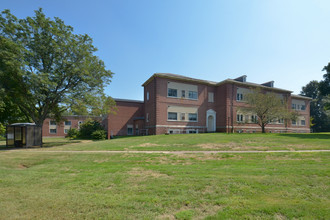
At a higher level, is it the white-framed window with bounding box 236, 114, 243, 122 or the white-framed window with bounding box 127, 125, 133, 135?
the white-framed window with bounding box 236, 114, 243, 122

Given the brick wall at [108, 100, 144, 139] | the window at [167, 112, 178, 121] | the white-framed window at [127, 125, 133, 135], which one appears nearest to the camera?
the window at [167, 112, 178, 121]

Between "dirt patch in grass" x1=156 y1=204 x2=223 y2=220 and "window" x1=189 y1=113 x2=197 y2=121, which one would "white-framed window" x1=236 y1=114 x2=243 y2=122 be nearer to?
"window" x1=189 y1=113 x2=197 y2=121

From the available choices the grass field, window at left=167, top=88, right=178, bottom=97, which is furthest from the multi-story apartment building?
the grass field

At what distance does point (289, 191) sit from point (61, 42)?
25310 mm

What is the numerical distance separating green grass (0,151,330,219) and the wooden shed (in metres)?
14.2

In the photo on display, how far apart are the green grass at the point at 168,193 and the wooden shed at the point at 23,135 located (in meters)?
14.2

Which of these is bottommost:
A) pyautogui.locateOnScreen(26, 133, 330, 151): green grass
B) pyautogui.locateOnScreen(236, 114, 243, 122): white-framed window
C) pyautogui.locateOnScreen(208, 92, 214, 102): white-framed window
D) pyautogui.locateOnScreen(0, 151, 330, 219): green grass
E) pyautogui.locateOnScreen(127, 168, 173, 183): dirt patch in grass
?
pyautogui.locateOnScreen(26, 133, 330, 151): green grass

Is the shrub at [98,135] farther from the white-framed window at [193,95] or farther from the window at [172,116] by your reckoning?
the white-framed window at [193,95]

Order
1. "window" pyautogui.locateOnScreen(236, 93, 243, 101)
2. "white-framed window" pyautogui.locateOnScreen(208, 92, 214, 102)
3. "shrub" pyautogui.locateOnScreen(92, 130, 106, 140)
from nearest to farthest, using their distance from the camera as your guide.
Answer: "shrub" pyautogui.locateOnScreen(92, 130, 106, 140) → "window" pyautogui.locateOnScreen(236, 93, 243, 101) → "white-framed window" pyautogui.locateOnScreen(208, 92, 214, 102)

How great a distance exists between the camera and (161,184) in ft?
Answer: 19.0

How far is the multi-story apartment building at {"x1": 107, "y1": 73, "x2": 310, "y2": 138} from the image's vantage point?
3089 cm

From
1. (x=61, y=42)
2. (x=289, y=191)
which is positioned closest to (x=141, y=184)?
(x=289, y=191)

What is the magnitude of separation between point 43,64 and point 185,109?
22.5m

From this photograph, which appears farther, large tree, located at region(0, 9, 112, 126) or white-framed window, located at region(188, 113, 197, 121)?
white-framed window, located at region(188, 113, 197, 121)
